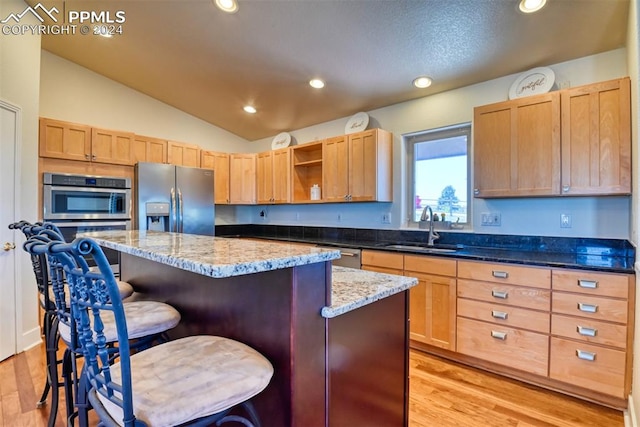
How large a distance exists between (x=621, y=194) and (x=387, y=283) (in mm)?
1975

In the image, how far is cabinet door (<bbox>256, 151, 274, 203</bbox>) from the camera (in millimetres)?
4582

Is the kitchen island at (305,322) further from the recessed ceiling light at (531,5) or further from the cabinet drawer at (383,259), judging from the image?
the recessed ceiling light at (531,5)

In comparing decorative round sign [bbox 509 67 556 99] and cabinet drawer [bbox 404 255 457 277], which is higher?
decorative round sign [bbox 509 67 556 99]

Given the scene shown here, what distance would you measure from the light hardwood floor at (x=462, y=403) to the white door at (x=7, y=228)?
11.9 inches

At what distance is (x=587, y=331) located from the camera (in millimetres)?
1990

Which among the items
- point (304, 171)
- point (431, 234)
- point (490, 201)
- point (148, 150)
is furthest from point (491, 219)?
point (148, 150)

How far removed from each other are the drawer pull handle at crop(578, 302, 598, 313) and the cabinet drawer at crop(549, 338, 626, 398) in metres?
0.22

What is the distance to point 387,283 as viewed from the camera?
1.41 m

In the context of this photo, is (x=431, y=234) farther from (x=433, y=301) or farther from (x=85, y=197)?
(x=85, y=197)

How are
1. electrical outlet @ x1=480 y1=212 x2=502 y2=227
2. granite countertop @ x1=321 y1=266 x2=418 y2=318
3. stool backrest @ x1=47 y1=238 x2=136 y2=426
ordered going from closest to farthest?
1. stool backrest @ x1=47 y1=238 x2=136 y2=426
2. granite countertop @ x1=321 y1=266 x2=418 y2=318
3. electrical outlet @ x1=480 y1=212 x2=502 y2=227

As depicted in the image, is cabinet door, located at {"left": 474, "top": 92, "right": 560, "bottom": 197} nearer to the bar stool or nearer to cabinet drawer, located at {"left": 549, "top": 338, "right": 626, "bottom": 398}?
cabinet drawer, located at {"left": 549, "top": 338, "right": 626, "bottom": 398}

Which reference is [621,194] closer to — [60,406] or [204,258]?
[204,258]

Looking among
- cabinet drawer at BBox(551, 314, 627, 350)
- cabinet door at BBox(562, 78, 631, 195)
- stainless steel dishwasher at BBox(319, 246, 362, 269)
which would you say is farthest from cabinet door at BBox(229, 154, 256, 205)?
cabinet drawer at BBox(551, 314, 627, 350)

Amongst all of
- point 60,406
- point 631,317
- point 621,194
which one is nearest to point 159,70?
point 60,406
